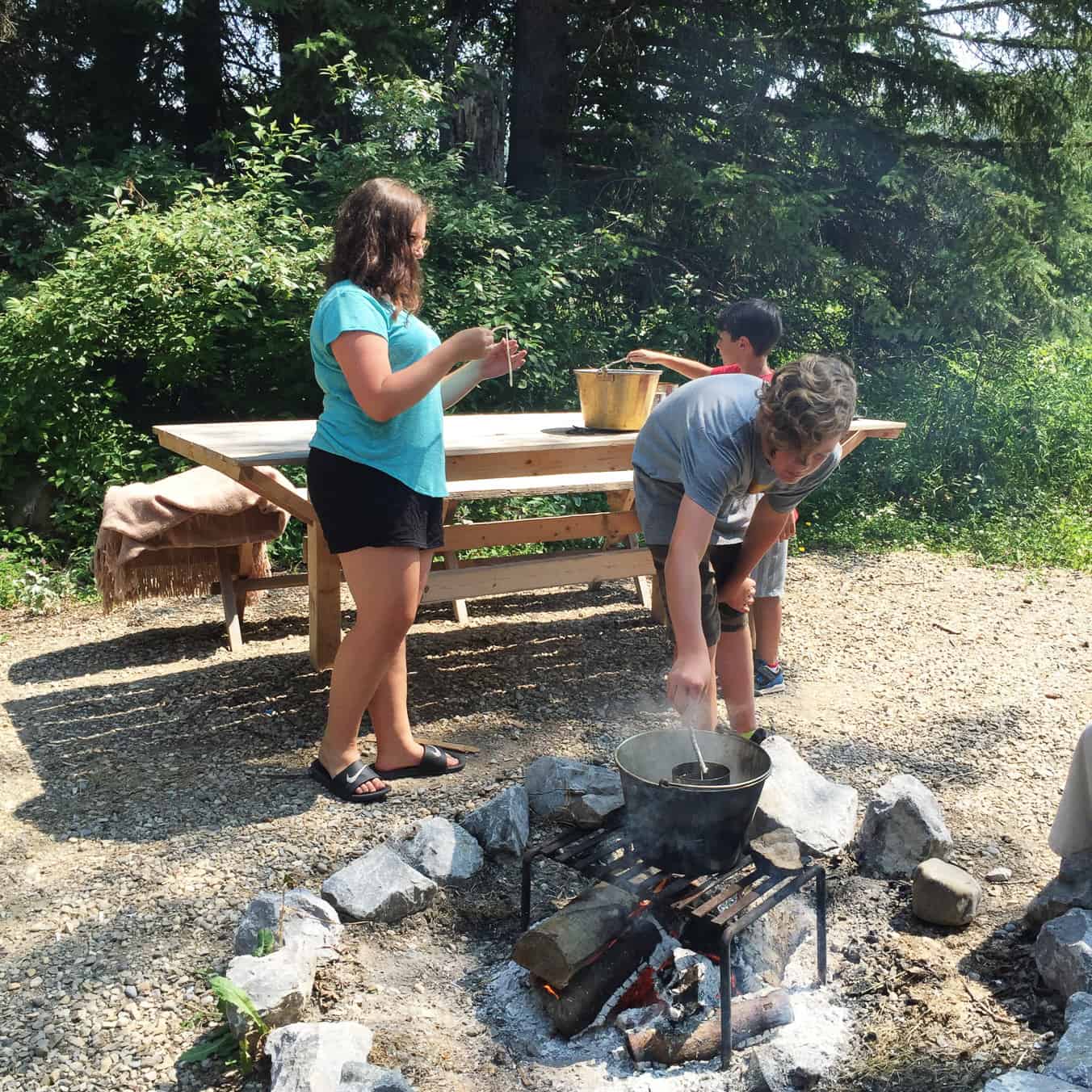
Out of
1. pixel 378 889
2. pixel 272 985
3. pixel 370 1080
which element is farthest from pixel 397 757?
pixel 370 1080

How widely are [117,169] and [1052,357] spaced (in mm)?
7579

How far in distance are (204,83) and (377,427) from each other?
19.4 feet

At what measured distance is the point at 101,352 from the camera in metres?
6.17

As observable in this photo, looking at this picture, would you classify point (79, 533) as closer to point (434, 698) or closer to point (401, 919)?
point (434, 698)

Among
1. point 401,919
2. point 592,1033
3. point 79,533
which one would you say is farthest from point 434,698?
point 79,533

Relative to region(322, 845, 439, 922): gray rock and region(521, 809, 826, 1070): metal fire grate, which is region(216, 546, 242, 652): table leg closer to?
region(322, 845, 439, 922): gray rock

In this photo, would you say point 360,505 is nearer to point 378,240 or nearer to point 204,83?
point 378,240

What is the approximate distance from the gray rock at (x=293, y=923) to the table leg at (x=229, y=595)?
2392 mm

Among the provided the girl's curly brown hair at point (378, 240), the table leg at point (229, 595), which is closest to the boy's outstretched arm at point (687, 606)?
the girl's curly brown hair at point (378, 240)

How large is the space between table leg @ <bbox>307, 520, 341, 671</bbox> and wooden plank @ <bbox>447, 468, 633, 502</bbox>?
697 millimetres

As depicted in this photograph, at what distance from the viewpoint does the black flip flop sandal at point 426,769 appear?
3.41 meters

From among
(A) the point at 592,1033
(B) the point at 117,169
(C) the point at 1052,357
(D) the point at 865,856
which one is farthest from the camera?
(C) the point at 1052,357

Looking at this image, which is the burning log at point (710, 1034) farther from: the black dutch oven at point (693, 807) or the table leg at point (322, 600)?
the table leg at point (322, 600)

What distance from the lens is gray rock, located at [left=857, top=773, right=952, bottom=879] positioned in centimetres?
283
